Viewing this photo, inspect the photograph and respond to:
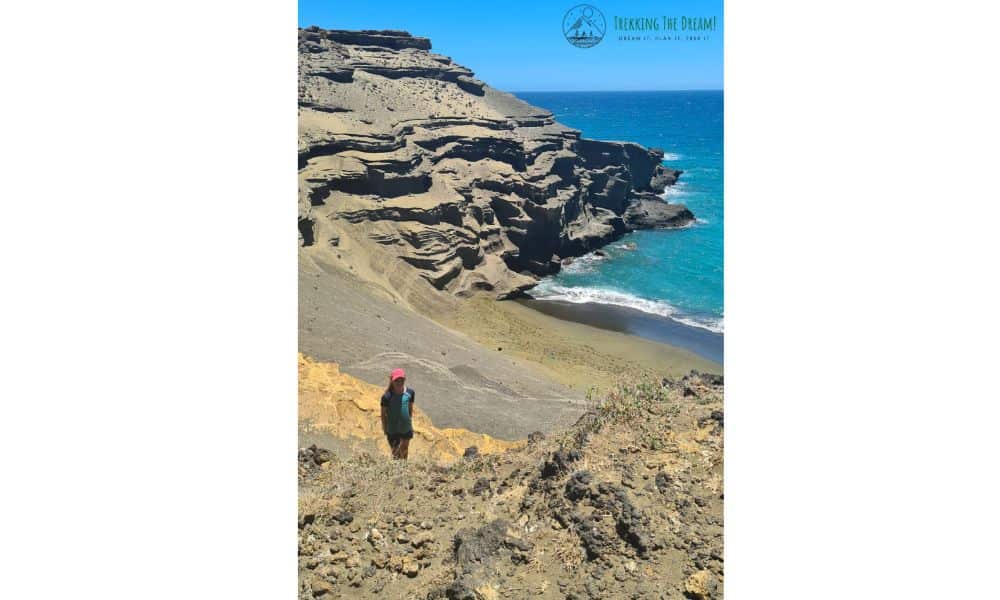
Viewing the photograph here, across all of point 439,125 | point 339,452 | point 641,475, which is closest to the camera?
point 641,475

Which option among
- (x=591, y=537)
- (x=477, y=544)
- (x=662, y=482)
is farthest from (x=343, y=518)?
(x=662, y=482)

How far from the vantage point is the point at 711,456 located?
570 centimetres

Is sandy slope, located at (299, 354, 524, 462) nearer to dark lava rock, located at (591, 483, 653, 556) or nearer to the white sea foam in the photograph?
dark lava rock, located at (591, 483, 653, 556)

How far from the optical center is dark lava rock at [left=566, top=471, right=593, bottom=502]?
17.1 feet

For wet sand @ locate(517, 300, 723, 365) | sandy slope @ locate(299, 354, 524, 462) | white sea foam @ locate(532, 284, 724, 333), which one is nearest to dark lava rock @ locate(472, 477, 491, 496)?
sandy slope @ locate(299, 354, 524, 462)

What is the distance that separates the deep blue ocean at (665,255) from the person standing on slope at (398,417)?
45.3 ft

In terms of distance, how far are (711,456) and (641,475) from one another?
23.9 inches

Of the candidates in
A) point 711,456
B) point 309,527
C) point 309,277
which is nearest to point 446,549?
point 309,527

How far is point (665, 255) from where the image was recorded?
29859 mm

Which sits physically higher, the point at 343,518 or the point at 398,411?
the point at 398,411

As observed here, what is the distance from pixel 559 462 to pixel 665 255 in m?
25.2

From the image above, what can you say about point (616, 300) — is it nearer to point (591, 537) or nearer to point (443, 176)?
point (443, 176)

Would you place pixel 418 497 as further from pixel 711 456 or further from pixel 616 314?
pixel 616 314

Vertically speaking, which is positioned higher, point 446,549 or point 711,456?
point 711,456
